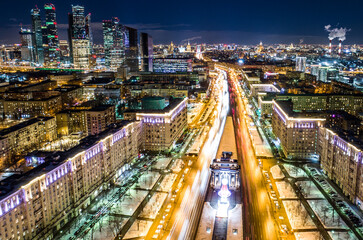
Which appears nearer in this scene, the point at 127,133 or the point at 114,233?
the point at 114,233

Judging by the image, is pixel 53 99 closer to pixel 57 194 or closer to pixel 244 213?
pixel 57 194

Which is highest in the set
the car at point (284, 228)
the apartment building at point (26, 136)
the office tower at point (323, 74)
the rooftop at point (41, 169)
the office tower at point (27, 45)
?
the office tower at point (27, 45)

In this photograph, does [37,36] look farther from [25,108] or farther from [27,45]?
[25,108]

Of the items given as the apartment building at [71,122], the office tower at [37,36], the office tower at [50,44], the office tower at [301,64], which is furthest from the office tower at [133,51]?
the apartment building at [71,122]

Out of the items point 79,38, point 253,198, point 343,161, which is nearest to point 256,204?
point 253,198

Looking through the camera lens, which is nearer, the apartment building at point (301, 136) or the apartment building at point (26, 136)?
the apartment building at point (301, 136)

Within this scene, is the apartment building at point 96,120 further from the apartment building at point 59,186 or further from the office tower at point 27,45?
the office tower at point 27,45

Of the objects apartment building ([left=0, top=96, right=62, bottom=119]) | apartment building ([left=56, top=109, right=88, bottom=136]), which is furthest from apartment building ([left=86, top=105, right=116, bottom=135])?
apartment building ([left=0, top=96, right=62, bottom=119])

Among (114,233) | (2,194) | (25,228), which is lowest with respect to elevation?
(114,233)

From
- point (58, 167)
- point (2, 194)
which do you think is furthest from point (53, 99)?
point (2, 194)
